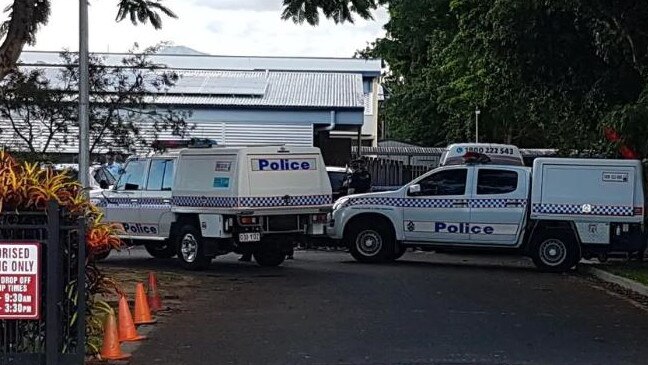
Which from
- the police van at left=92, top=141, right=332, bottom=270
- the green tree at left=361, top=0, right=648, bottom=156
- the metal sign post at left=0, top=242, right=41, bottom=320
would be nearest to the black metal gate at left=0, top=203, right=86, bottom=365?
the metal sign post at left=0, top=242, right=41, bottom=320

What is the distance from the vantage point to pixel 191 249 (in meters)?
18.8

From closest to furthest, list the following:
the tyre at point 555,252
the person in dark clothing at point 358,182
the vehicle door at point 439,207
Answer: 1. the tyre at point 555,252
2. the vehicle door at point 439,207
3. the person in dark clothing at point 358,182

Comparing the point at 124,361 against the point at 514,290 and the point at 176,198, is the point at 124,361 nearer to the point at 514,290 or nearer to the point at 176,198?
the point at 514,290

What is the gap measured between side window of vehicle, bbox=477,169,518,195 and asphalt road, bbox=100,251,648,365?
165 cm

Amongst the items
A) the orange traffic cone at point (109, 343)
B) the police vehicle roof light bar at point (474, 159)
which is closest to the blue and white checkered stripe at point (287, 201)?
the police vehicle roof light bar at point (474, 159)

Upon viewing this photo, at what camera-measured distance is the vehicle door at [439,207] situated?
20.1 metres

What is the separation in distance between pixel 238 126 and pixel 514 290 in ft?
72.8

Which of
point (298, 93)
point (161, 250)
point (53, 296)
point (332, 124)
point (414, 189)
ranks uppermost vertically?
point (298, 93)

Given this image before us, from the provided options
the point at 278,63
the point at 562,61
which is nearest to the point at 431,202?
the point at 562,61

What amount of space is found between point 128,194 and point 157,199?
71cm

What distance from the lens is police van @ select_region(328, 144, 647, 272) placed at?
1906 centimetres

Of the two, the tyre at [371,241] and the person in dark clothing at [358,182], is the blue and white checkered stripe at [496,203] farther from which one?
the person in dark clothing at [358,182]

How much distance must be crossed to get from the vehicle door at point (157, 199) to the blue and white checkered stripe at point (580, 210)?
22.6 ft

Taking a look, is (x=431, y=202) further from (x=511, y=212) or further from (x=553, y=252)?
(x=553, y=252)
